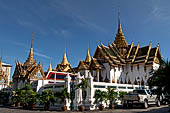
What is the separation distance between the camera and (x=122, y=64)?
38.6m

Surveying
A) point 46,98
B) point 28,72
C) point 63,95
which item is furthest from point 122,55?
point 46,98

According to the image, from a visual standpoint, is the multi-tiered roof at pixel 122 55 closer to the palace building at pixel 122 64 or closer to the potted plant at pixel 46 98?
the palace building at pixel 122 64

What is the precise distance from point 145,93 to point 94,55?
25107 millimetres

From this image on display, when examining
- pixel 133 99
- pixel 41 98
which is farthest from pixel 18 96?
pixel 133 99

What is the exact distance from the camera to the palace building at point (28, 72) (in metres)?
27.5

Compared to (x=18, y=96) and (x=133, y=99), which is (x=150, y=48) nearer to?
(x=133, y=99)

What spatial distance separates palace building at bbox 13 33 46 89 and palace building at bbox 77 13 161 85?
11096 mm

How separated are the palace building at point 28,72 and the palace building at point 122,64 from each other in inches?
437

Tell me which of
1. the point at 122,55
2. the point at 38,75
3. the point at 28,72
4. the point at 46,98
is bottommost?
the point at 46,98

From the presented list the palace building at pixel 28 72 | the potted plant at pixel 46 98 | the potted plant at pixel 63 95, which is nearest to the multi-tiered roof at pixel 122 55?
the palace building at pixel 28 72

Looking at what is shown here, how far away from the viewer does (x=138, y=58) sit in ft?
131

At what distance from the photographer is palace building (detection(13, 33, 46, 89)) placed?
90.3 ft

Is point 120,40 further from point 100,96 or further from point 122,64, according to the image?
point 100,96

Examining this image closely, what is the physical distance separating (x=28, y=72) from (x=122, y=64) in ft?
65.4
